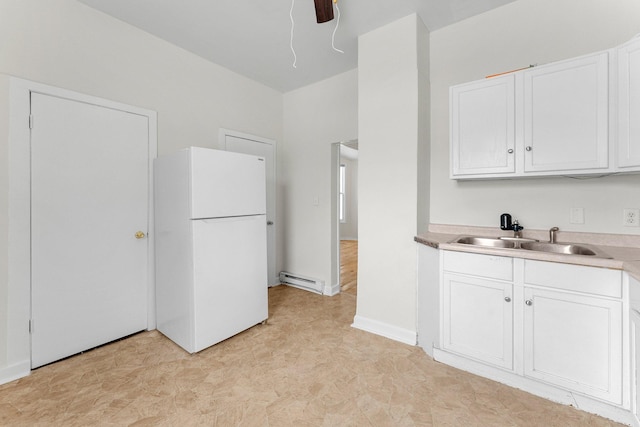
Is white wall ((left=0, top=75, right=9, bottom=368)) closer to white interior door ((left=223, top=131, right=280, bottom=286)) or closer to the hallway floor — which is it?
the hallway floor

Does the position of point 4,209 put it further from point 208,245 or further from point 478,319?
point 478,319

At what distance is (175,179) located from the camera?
7.44 ft

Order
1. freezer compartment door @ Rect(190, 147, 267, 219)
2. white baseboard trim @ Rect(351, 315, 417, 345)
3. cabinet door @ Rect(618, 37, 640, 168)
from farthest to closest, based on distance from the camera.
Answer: white baseboard trim @ Rect(351, 315, 417, 345), freezer compartment door @ Rect(190, 147, 267, 219), cabinet door @ Rect(618, 37, 640, 168)

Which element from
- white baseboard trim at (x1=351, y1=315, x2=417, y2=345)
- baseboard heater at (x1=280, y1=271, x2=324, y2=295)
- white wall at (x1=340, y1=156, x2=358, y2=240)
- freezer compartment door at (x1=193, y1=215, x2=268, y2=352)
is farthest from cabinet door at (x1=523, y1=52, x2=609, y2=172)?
white wall at (x1=340, y1=156, x2=358, y2=240)

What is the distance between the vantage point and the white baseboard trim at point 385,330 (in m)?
2.34

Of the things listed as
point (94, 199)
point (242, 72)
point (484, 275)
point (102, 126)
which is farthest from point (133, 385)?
point (242, 72)

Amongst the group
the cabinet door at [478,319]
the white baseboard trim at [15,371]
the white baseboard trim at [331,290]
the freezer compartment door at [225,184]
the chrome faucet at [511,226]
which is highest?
the freezer compartment door at [225,184]

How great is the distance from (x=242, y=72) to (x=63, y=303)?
9.53 ft

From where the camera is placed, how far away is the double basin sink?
1.84m

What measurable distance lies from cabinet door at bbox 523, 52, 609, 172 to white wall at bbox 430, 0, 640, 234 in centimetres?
31

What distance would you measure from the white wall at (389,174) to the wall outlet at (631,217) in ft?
4.35

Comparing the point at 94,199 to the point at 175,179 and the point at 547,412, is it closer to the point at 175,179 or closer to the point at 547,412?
the point at 175,179

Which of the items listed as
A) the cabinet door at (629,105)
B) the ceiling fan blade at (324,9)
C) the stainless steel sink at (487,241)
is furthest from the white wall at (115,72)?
the cabinet door at (629,105)

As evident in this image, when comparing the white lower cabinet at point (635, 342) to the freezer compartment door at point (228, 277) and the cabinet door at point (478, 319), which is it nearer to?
the cabinet door at point (478, 319)
